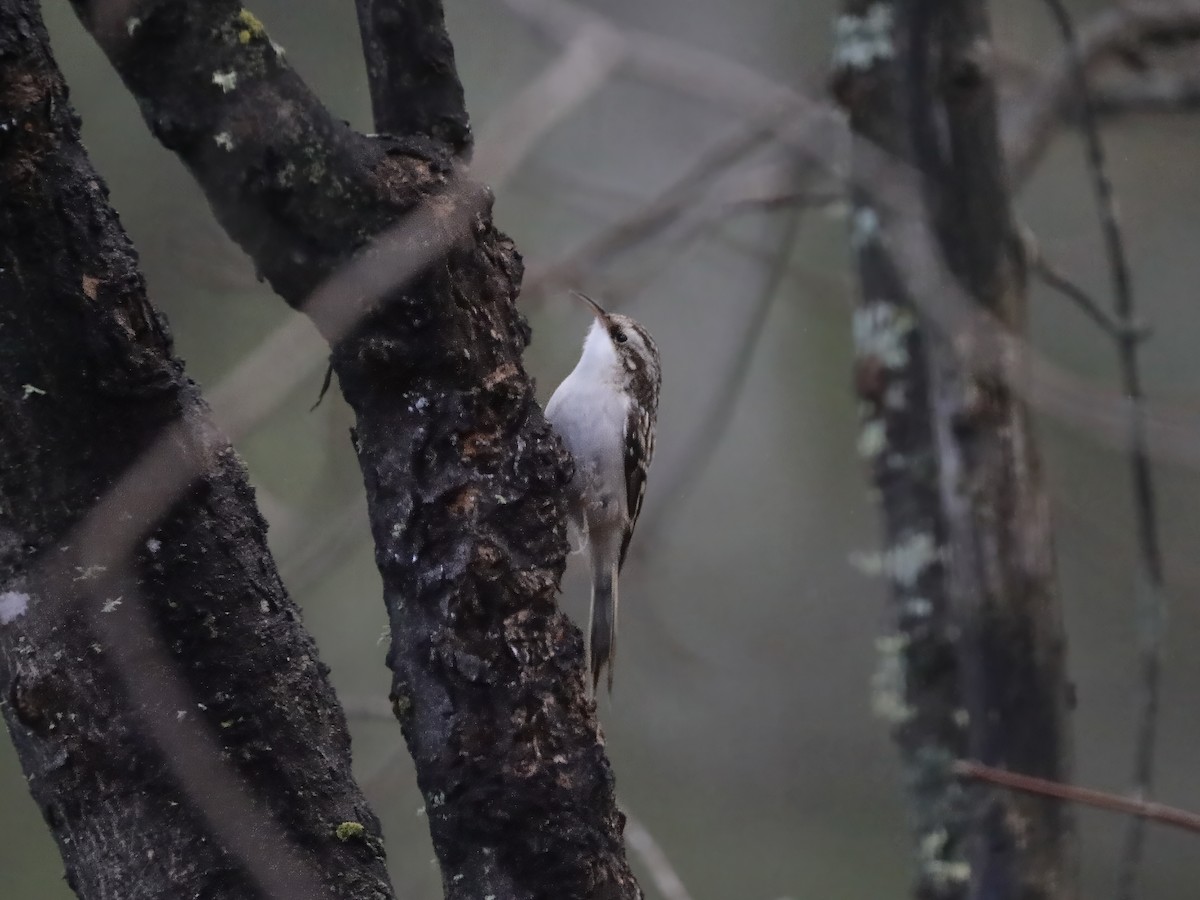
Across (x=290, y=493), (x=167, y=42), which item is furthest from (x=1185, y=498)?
(x=167, y=42)

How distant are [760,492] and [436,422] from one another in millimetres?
4800

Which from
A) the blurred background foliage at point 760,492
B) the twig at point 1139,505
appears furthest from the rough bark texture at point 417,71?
the blurred background foliage at point 760,492

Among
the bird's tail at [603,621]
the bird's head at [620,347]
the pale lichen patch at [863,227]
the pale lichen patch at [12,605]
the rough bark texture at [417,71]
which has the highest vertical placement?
the pale lichen patch at [863,227]

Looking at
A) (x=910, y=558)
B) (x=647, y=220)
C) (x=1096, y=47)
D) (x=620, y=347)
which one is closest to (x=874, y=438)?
(x=910, y=558)

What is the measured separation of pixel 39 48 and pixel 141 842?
2.77ft

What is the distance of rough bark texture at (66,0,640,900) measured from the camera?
4.69ft

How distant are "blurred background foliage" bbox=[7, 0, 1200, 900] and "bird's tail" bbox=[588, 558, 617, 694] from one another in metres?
0.96

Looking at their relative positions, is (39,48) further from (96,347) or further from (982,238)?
(982,238)

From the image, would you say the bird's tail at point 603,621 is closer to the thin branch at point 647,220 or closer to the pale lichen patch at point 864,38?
the thin branch at point 647,220

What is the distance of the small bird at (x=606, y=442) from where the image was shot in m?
3.15

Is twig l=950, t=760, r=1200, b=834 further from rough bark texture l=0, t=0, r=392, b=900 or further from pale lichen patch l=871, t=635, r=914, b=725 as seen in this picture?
pale lichen patch l=871, t=635, r=914, b=725

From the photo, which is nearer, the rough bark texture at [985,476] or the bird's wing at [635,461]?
the rough bark texture at [985,476]

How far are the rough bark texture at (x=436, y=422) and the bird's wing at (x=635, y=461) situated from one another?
1605 mm

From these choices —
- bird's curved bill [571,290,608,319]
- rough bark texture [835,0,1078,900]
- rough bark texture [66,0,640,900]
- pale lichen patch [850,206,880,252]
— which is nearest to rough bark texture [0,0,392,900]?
rough bark texture [66,0,640,900]
